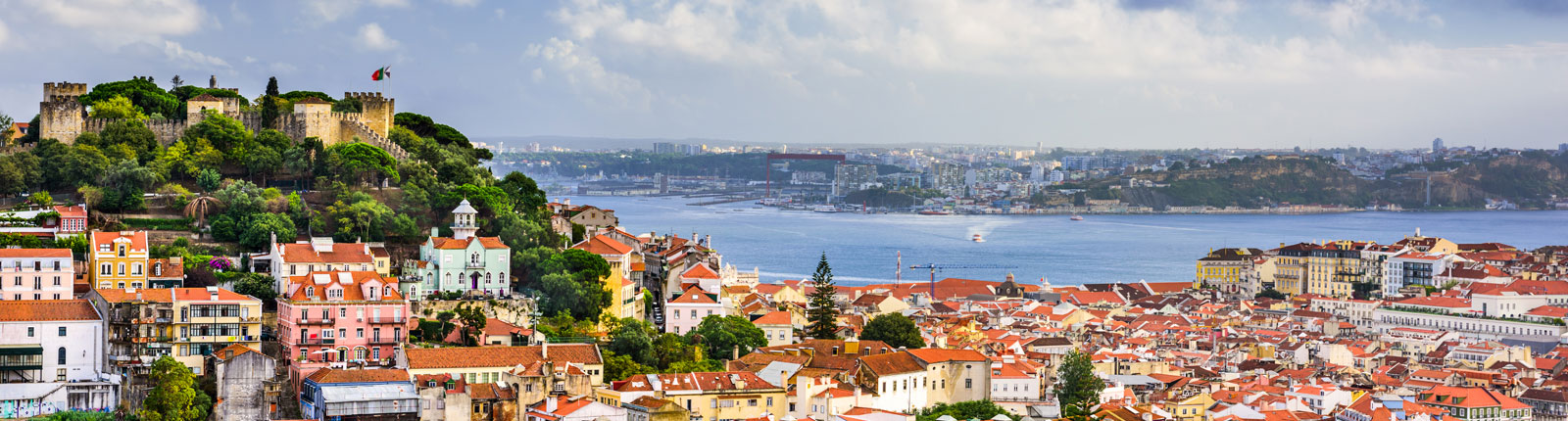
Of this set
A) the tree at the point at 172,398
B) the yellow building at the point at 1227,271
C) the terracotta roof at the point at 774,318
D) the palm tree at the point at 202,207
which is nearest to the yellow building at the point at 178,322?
the tree at the point at 172,398

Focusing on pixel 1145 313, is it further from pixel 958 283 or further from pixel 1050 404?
pixel 1050 404

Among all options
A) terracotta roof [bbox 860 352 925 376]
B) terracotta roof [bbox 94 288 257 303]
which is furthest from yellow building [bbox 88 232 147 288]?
terracotta roof [bbox 860 352 925 376]

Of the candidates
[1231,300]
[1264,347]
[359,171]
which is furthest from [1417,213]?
[359,171]

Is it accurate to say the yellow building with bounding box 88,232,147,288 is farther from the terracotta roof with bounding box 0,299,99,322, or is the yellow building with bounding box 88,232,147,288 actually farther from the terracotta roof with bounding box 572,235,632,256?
the terracotta roof with bounding box 572,235,632,256

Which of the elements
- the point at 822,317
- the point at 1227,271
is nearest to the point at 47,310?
the point at 822,317

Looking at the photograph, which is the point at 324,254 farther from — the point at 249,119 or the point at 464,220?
the point at 249,119

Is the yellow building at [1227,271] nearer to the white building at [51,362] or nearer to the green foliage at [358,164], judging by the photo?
the green foliage at [358,164]

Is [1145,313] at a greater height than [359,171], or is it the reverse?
[359,171]
